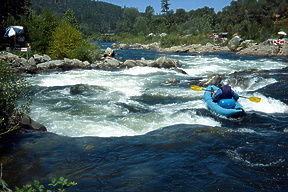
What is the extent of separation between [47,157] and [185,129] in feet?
9.37

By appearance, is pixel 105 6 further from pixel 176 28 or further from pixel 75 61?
pixel 75 61

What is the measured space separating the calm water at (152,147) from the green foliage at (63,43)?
36.8 ft

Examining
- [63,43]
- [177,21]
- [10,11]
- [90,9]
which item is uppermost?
[90,9]

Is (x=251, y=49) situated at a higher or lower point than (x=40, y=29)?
lower

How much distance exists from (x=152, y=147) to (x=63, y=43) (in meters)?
16.9

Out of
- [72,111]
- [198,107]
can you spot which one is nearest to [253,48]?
[198,107]

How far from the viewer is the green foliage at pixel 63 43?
19.7m

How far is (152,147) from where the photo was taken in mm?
4871

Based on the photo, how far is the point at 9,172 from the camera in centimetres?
385

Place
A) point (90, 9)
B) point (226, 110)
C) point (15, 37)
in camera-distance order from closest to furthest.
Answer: point (226, 110), point (15, 37), point (90, 9)

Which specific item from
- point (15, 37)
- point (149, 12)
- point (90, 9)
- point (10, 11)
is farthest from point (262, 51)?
point (90, 9)

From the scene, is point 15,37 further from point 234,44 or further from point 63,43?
point 234,44

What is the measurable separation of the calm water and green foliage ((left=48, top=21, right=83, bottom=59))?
11.2 m

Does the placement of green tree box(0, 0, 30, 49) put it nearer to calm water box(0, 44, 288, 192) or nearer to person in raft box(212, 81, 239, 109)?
calm water box(0, 44, 288, 192)
